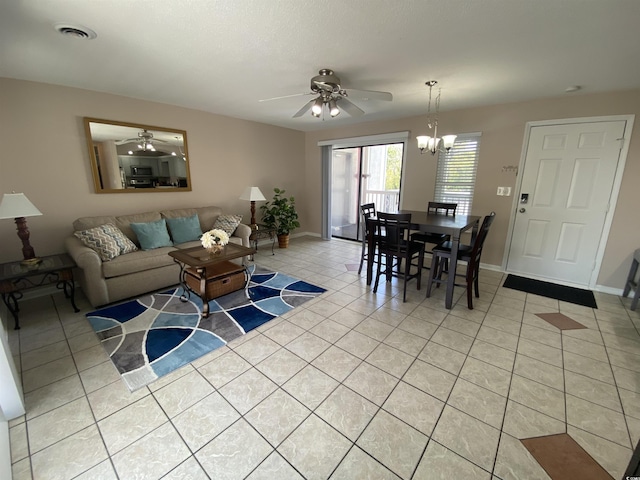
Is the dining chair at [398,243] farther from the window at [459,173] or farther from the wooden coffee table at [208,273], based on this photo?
the wooden coffee table at [208,273]

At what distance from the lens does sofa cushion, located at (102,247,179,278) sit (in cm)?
282

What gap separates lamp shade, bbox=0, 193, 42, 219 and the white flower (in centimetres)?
155

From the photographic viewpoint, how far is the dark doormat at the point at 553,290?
10.1 feet

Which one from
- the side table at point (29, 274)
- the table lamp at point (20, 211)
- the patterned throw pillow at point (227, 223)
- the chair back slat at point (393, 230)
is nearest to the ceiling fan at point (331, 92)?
the chair back slat at point (393, 230)

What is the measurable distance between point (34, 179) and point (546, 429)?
199 inches

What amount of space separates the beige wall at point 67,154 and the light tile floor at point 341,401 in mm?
1127

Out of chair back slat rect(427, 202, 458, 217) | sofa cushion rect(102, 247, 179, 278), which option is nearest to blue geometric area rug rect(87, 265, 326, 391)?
sofa cushion rect(102, 247, 179, 278)

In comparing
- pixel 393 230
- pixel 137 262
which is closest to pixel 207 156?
pixel 137 262

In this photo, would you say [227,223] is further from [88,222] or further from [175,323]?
[175,323]

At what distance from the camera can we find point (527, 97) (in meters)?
3.28

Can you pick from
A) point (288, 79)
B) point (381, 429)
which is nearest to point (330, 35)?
point (288, 79)

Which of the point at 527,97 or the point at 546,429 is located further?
the point at 527,97

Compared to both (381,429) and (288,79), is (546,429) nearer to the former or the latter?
(381,429)

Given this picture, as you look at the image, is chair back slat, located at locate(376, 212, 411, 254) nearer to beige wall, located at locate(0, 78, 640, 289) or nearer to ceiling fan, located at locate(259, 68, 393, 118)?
ceiling fan, located at locate(259, 68, 393, 118)
